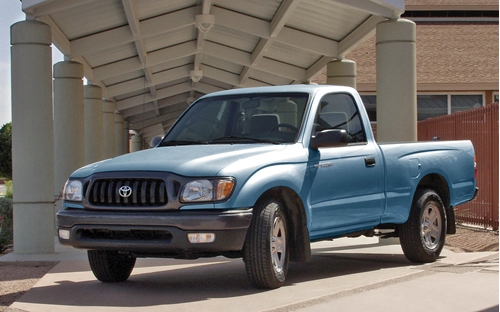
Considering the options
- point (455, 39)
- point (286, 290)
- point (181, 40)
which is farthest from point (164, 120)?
point (286, 290)

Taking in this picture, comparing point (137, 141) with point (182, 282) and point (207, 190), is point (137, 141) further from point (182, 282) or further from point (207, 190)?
point (207, 190)

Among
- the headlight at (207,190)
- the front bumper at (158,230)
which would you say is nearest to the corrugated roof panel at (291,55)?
the front bumper at (158,230)

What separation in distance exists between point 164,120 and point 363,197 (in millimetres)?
25809

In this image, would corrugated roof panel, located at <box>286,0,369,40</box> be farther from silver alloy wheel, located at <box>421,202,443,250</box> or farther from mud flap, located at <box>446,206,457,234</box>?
silver alloy wheel, located at <box>421,202,443,250</box>

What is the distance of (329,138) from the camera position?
8.20 metres

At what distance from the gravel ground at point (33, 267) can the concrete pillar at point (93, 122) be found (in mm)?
9817

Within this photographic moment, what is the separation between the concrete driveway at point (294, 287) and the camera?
6.98 m

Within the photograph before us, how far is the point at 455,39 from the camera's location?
116ft

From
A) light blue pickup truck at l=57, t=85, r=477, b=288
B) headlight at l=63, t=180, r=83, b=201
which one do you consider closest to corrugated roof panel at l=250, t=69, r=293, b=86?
light blue pickup truck at l=57, t=85, r=477, b=288

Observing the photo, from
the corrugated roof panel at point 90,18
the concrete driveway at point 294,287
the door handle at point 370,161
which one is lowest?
the concrete driveway at point 294,287

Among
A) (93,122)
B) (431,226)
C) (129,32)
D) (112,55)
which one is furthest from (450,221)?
(93,122)

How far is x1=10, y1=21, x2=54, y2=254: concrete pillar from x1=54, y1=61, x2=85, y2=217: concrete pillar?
3.71 meters

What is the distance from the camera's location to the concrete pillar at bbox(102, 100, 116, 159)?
83.7 ft

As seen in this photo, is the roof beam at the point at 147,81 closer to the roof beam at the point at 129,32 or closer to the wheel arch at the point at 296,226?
the roof beam at the point at 129,32
